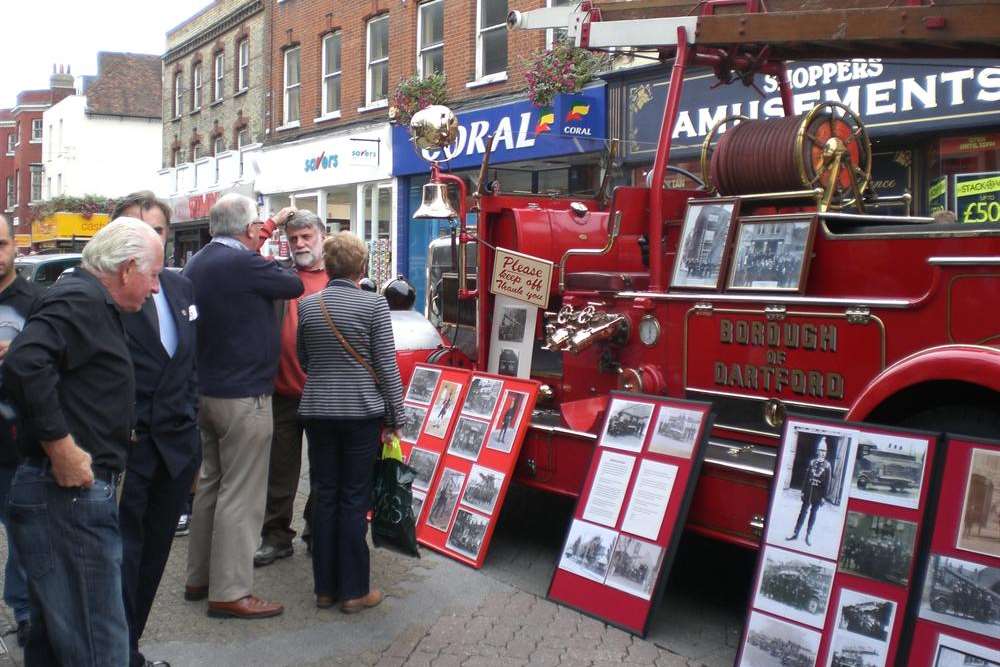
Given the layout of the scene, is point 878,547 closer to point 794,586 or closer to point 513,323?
point 794,586

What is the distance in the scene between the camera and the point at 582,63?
1372 centimetres

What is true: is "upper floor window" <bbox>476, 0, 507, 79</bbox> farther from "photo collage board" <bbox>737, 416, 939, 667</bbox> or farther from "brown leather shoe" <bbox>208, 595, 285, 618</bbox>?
"photo collage board" <bbox>737, 416, 939, 667</bbox>

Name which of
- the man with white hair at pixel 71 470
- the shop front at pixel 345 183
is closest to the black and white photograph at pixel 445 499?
the man with white hair at pixel 71 470

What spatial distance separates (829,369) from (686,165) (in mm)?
7817

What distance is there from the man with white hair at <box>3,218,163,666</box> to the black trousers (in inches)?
20.4

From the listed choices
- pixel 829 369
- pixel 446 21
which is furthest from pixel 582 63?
pixel 829 369

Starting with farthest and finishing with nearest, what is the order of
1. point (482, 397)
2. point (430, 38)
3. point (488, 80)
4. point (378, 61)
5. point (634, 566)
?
1. point (378, 61)
2. point (430, 38)
3. point (488, 80)
4. point (482, 397)
5. point (634, 566)

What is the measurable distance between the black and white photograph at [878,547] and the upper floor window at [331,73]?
18765 millimetres

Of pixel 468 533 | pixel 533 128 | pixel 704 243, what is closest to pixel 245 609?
pixel 468 533

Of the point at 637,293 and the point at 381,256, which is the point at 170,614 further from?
the point at 381,256

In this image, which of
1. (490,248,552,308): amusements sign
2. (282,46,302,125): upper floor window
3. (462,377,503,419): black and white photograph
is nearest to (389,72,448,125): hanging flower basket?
(282,46,302,125): upper floor window

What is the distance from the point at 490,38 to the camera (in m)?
16.5

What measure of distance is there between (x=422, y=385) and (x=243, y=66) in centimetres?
2087

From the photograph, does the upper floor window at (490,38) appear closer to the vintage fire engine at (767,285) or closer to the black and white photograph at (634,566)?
the vintage fire engine at (767,285)
